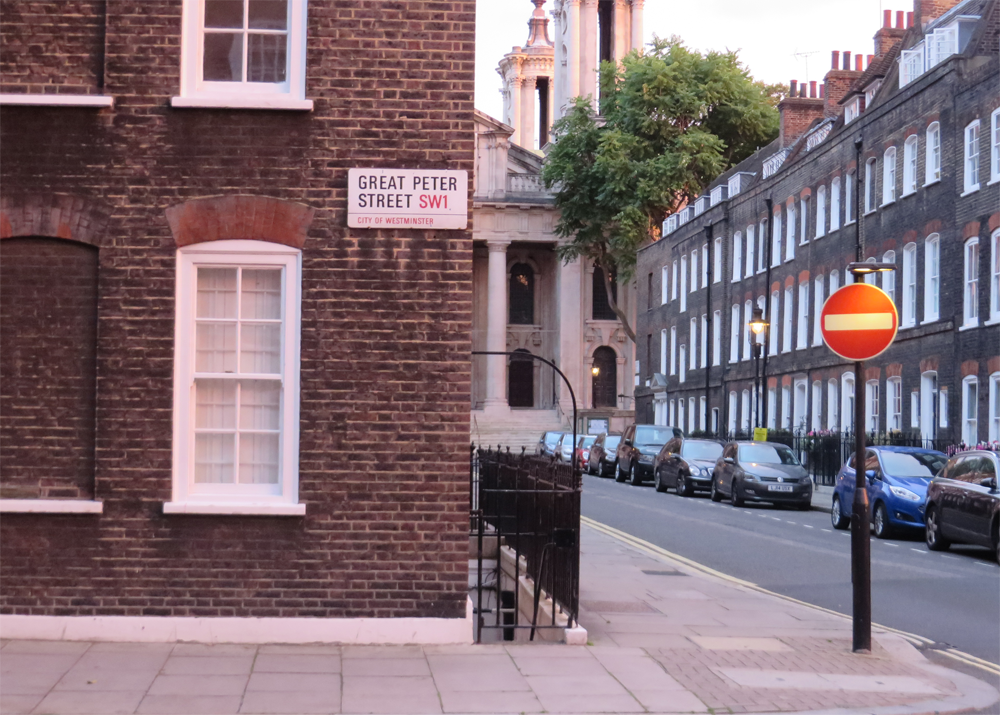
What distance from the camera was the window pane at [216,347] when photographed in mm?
10422

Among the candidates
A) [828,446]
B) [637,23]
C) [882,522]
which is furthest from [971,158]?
[637,23]

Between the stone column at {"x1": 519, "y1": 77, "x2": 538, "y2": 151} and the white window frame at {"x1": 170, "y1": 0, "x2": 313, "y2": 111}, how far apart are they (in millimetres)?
124423

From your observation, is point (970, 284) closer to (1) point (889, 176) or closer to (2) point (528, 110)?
(1) point (889, 176)

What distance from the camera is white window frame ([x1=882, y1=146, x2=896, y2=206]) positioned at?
39.2 m

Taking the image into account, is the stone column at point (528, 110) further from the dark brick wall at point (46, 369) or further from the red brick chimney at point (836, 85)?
the dark brick wall at point (46, 369)

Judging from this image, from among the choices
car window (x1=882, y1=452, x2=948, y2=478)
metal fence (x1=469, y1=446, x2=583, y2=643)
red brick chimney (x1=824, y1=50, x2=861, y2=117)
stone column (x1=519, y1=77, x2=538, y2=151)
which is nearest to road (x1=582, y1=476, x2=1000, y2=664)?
car window (x1=882, y1=452, x2=948, y2=478)

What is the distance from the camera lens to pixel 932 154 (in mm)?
36562

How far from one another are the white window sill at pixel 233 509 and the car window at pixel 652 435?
35451 mm

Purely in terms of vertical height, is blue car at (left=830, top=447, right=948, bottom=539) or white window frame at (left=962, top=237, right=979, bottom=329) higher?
white window frame at (left=962, top=237, right=979, bottom=329)

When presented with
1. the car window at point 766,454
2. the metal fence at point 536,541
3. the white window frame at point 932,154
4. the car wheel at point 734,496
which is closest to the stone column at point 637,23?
the white window frame at point 932,154

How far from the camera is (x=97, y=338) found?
33.5 feet

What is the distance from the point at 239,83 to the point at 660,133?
57.6 m

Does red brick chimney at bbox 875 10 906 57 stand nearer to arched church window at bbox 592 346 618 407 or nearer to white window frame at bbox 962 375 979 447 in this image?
white window frame at bbox 962 375 979 447

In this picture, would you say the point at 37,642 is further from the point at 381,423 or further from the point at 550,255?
the point at 550,255
